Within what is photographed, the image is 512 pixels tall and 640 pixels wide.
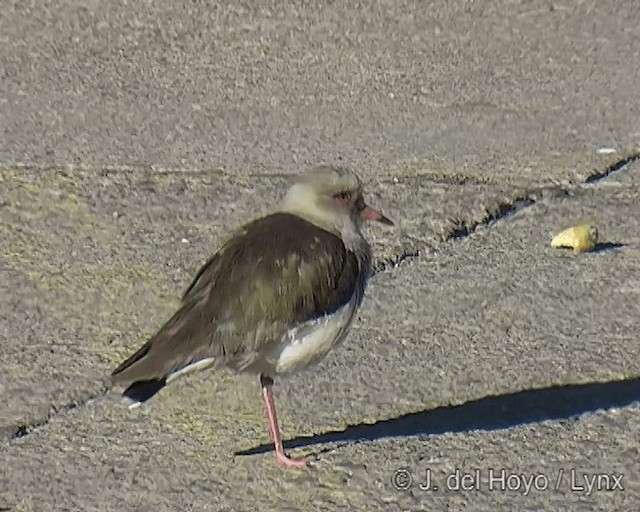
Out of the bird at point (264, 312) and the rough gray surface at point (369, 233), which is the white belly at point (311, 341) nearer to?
the bird at point (264, 312)

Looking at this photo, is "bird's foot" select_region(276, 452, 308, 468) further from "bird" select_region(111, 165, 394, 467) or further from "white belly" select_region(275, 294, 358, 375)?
"white belly" select_region(275, 294, 358, 375)

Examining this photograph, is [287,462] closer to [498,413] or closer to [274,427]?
[274,427]

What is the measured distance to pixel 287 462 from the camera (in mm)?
5262

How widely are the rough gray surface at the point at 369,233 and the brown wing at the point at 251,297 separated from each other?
48cm

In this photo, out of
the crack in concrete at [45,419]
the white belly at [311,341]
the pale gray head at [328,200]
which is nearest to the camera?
the white belly at [311,341]

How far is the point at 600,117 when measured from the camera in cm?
828

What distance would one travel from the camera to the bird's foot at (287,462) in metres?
5.26

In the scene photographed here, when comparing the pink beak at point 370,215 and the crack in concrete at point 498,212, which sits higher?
the crack in concrete at point 498,212

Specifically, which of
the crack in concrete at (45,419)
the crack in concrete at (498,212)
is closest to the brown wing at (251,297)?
the crack in concrete at (45,419)

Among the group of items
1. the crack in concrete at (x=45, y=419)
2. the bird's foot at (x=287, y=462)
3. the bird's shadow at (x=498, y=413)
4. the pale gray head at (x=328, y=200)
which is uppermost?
the pale gray head at (x=328, y=200)

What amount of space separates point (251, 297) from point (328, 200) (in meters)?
0.75

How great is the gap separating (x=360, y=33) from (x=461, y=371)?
3.82 m

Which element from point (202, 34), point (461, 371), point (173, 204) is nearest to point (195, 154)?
point (173, 204)

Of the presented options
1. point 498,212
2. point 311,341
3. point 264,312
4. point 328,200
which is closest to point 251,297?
point 264,312
